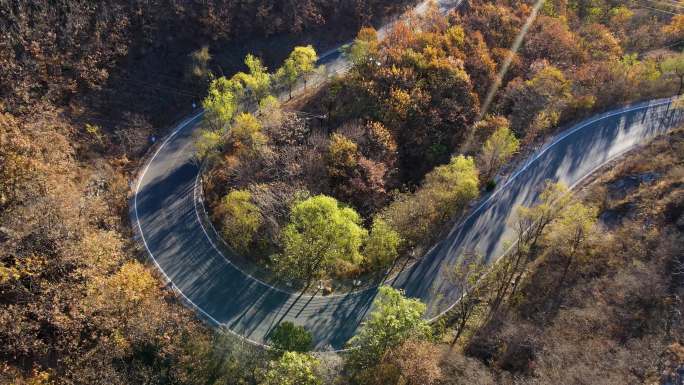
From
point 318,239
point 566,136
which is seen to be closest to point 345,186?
point 318,239

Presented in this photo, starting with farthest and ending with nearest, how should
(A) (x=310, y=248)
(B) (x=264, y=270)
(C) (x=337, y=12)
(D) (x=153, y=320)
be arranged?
(C) (x=337, y=12)
(B) (x=264, y=270)
(A) (x=310, y=248)
(D) (x=153, y=320)

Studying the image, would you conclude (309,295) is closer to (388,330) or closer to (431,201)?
(388,330)

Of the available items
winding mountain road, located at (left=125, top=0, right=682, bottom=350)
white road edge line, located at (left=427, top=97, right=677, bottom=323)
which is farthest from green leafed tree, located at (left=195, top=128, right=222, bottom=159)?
white road edge line, located at (left=427, top=97, right=677, bottom=323)

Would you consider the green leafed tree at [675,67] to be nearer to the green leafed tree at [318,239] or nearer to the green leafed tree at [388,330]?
the green leafed tree at [318,239]

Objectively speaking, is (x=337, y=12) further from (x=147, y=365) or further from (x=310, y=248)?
(x=147, y=365)

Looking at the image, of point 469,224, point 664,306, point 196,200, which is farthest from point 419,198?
point 196,200

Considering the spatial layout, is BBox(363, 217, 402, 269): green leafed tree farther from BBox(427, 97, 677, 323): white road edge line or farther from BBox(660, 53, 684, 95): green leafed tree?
BBox(660, 53, 684, 95): green leafed tree

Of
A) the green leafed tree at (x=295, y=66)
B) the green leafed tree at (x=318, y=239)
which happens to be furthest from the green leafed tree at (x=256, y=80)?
the green leafed tree at (x=318, y=239)
